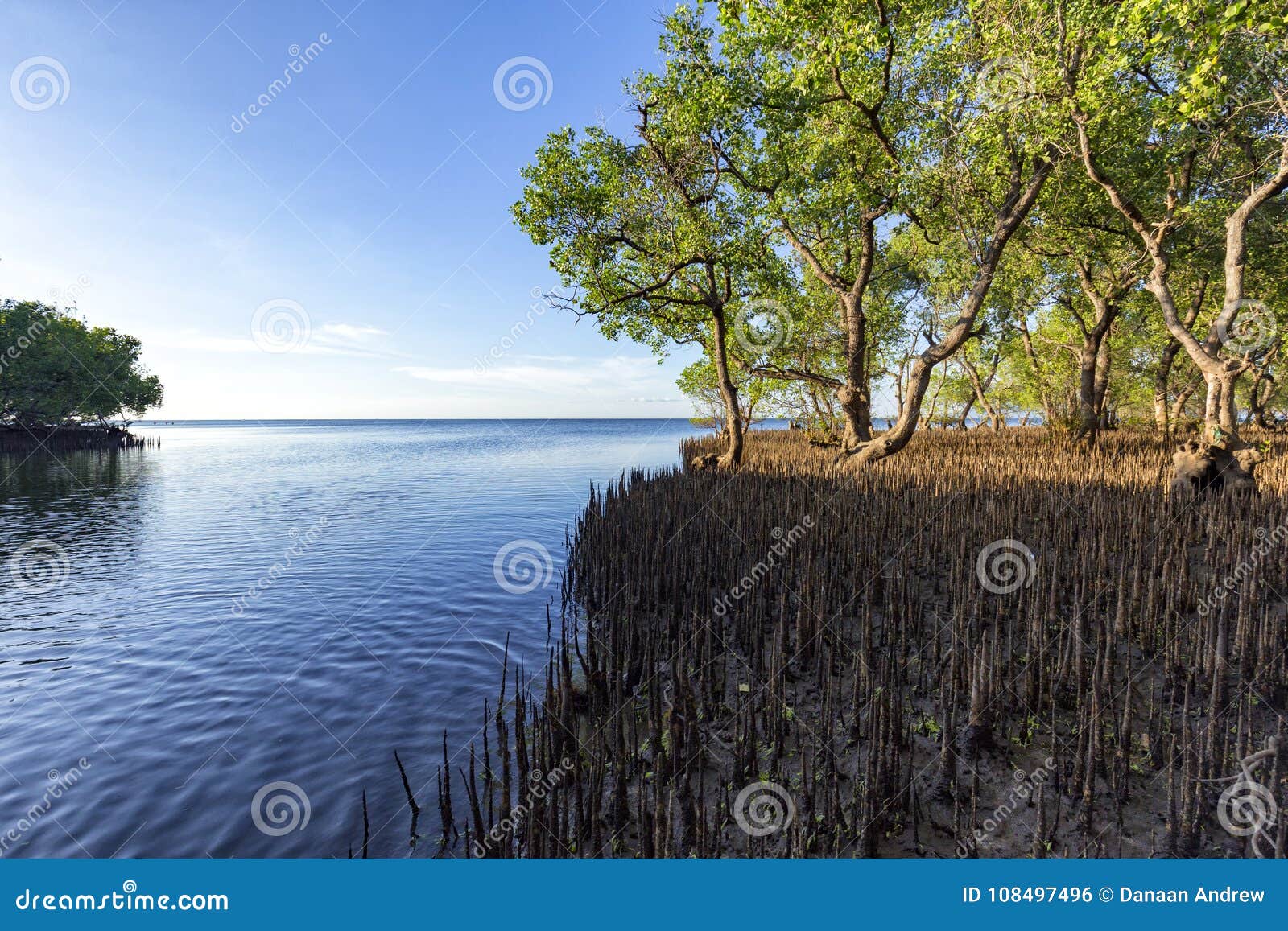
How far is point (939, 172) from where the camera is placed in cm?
1541

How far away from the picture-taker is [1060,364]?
32781 millimetres

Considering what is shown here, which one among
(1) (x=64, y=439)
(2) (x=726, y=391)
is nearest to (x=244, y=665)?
(2) (x=726, y=391)

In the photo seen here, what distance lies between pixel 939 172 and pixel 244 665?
1939cm

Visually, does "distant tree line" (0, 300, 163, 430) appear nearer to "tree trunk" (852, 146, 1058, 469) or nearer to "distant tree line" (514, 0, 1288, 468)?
"distant tree line" (514, 0, 1288, 468)

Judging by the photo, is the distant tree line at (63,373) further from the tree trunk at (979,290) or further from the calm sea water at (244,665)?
the tree trunk at (979,290)

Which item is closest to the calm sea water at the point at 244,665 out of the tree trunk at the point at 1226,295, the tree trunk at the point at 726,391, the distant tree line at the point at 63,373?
the tree trunk at the point at 726,391

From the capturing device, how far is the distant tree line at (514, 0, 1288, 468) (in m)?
12.5

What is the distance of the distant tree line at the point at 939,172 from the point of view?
12484 millimetres

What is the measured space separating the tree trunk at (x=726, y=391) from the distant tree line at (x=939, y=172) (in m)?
0.11

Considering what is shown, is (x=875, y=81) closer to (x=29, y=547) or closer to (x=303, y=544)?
(x=303, y=544)

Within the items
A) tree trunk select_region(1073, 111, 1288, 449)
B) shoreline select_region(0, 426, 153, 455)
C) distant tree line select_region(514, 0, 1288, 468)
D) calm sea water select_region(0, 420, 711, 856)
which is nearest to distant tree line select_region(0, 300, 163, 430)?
shoreline select_region(0, 426, 153, 455)

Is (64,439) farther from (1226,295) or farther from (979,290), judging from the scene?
(1226,295)

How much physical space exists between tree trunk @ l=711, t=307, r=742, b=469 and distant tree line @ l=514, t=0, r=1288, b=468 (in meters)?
0.11
